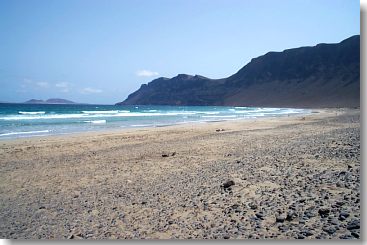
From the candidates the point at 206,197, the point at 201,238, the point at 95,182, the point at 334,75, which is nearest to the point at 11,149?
the point at 95,182

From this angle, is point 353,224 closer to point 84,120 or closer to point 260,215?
point 260,215

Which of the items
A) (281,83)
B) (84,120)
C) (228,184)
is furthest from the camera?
(281,83)

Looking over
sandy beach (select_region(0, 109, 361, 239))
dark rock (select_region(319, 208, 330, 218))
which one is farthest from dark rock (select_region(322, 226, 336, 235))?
dark rock (select_region(319, 208, 330, 218))

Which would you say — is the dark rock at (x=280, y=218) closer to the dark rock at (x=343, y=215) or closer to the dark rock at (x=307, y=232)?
the dark rock at (x=307, y=232)

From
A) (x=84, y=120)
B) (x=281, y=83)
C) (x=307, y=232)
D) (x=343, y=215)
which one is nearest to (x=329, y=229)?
(x=307, y=232)

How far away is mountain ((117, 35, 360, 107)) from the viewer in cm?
8828

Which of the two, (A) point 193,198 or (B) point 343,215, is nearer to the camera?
(B) point 343,215

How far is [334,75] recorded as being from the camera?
9450 centimetres

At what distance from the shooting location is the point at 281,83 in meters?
115

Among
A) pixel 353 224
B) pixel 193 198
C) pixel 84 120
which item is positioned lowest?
pixel 193 198

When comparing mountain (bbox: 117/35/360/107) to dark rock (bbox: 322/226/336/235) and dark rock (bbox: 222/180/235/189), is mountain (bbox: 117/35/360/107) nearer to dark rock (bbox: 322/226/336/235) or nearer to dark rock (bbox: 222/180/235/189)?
dark rock (bbox: 222/180/235/189)

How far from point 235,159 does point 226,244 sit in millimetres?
4353

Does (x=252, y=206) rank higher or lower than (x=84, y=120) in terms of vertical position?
lower

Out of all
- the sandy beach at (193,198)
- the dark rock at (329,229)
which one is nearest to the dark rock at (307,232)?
the sandy beach at (193,198)
